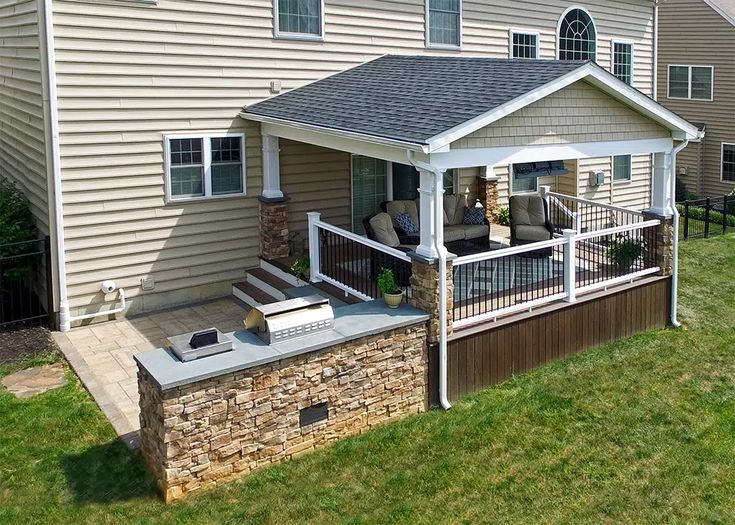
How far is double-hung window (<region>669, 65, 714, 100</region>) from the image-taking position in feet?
82.8

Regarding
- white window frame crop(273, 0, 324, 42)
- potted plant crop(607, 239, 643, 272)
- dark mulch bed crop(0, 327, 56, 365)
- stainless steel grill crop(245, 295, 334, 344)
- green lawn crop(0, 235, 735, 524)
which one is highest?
white window frame crop(273, 0, 324, 42)

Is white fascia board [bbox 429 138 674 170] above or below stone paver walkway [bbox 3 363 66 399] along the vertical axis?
above

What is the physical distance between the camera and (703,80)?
2536 cm

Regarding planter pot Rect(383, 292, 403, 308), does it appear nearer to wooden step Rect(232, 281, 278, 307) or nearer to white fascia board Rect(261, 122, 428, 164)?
white fascia board Rect(261, 122, 428, 164)

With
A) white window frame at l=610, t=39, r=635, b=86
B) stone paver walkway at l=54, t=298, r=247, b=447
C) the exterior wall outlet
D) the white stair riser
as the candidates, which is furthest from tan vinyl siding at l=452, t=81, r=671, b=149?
white window frame at l=610, t=39, r=635, b=86

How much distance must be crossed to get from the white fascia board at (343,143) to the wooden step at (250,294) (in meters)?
2.44

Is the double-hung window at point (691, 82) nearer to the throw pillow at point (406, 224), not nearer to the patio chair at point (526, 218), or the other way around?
the patio chair at point (526, 218)

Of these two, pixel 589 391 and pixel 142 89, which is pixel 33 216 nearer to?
pixel 142 89

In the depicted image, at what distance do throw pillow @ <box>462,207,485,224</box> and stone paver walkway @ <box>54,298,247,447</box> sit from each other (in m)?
4.07

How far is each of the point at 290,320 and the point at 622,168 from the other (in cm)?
1292

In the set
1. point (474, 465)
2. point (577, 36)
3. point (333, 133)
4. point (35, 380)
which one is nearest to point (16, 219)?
point (35, 380)

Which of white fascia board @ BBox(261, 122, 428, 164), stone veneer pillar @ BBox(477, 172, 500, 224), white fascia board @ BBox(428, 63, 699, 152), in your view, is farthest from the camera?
stone veneer pillar @ BBox(477, 172, 500, 224)

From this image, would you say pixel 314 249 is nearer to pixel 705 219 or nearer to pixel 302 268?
pixel 302 268

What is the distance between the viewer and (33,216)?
11.8 meters
